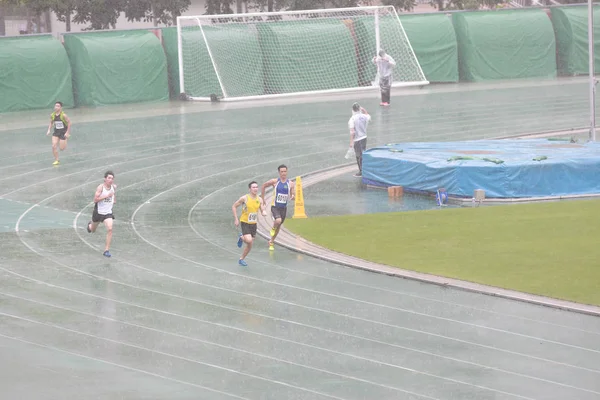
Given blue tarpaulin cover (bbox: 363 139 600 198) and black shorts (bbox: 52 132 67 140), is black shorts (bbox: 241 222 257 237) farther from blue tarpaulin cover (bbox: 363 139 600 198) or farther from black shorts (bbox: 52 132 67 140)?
black shorts (bbox: 52 132 67 140)

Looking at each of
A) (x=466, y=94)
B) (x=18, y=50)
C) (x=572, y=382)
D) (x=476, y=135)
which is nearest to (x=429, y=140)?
(x=476, y=135)

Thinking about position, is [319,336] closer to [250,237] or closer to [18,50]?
[250,237]

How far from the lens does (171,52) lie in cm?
4734

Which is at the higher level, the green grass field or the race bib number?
the race bib number

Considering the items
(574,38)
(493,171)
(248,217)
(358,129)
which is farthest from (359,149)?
(574,38)

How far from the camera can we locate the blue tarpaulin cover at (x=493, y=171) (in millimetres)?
26078

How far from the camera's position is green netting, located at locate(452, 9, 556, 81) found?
51.4m

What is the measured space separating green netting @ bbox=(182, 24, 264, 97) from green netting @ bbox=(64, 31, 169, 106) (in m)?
1.20

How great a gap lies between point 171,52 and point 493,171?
24252 millimetres

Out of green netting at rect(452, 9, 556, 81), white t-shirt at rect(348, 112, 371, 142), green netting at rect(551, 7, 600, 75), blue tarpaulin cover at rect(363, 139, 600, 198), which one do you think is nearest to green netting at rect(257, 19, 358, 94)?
green netting at rect(452, 9, 556, 81)

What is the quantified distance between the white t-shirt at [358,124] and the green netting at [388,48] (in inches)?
782

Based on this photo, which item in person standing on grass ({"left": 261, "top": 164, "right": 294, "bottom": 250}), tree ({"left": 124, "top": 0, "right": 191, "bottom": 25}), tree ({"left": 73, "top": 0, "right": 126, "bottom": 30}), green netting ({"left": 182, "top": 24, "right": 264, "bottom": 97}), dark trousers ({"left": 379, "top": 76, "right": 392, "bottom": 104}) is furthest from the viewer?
tree ({"left": 124, "top": 0, "right": 191, "bottom": 25})

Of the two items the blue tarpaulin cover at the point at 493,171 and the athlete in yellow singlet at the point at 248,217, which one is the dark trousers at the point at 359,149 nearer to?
the blue tarpaulin cover at the point at 493,171

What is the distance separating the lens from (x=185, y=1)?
55.4 meters
